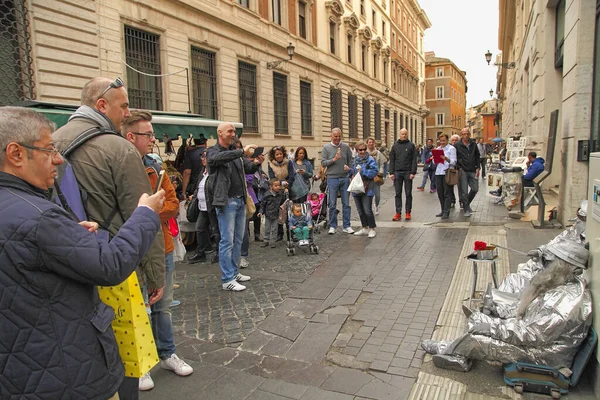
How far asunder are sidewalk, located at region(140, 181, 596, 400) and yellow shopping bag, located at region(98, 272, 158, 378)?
3.60 ft

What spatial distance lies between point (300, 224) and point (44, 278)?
5611mm

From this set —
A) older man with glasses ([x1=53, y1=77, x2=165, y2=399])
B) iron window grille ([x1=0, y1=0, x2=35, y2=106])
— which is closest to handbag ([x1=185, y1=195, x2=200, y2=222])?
older man with glasses ([x1=53, y1=77, x2=165, y2=399])

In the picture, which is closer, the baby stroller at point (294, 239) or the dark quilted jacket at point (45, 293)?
the dark quilted jacket at point (45, 293)

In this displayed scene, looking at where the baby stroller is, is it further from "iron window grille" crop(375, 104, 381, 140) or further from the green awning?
"iron window grille" crop(375, 104, 381, 140)

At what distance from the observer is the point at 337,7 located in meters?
28.8

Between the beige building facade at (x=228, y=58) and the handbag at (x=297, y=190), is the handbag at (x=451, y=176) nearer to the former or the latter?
the handbag at (x=297, y=190)

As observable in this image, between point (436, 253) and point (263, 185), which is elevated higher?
point (263, 185)

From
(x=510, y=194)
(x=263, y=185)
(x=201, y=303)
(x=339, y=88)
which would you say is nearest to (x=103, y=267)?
(x=201, y=303)

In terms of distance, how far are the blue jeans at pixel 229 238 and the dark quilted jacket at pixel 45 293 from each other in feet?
11.5

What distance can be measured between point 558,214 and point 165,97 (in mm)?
12452

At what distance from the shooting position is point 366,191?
7797 mm

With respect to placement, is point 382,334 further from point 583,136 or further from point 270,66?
point 270,66

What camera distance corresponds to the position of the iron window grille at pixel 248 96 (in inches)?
766

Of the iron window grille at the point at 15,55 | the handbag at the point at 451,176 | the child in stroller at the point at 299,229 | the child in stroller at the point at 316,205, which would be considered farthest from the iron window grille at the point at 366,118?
the child in stroller at the point at 299,229
